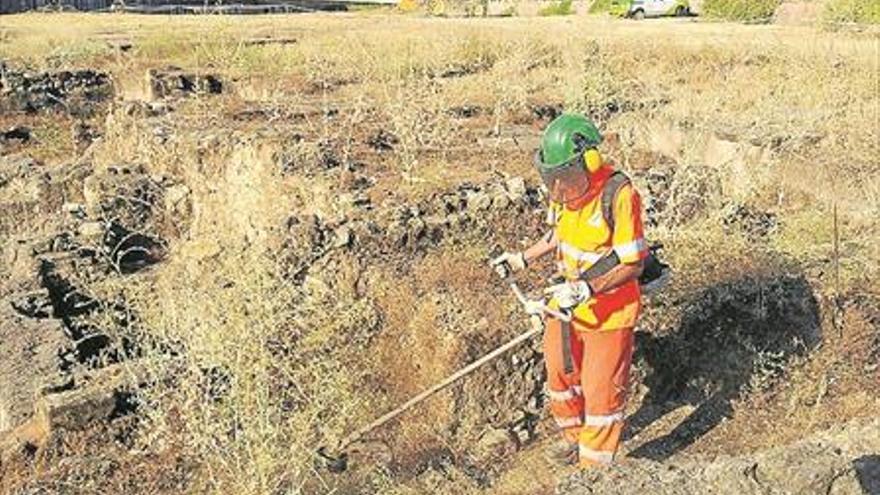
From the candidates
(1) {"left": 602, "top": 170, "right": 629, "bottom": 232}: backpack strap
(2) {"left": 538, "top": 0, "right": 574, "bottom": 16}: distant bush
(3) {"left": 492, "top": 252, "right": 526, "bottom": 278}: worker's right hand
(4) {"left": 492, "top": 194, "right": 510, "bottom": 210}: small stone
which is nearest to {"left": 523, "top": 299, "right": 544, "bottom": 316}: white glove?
(3) {"left": 492, "top": 252, "right": 526, "bottom": 278}: worker's right hand

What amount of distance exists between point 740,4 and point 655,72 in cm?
1459

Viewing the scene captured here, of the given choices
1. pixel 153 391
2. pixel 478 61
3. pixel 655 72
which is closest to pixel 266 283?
pixel 153 391

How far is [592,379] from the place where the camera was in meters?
4.45

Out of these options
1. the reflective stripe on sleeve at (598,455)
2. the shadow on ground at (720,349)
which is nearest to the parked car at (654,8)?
the shadow on ground at (720,349)

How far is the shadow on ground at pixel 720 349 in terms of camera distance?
17.8 feet

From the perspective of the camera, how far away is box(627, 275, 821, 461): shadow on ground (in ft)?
17.8

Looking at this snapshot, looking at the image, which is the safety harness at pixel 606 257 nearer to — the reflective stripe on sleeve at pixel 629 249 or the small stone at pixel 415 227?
the reflective stripe on sleeve at pixel 629 249

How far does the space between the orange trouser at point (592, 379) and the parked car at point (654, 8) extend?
93.0 feet

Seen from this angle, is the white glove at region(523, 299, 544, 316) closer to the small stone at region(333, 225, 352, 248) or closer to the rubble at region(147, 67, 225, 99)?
the small stone at region(333, 225, 352, 248)

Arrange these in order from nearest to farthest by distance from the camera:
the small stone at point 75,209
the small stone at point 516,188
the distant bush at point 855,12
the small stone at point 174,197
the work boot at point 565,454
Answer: the work boot at point 565,454, the small stone at point 516,188, the small stone at point 75,209, the small stone at point 174,197, the distant bush at point 855,12

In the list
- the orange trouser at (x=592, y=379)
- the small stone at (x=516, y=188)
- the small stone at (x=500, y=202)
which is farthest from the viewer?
the small stone at (x=516, y=188)

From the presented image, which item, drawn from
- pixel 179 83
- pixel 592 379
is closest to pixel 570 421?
pixel 592 379

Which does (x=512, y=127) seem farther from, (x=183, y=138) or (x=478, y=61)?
(x=478, y=61)

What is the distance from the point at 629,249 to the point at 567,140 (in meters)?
0.53
